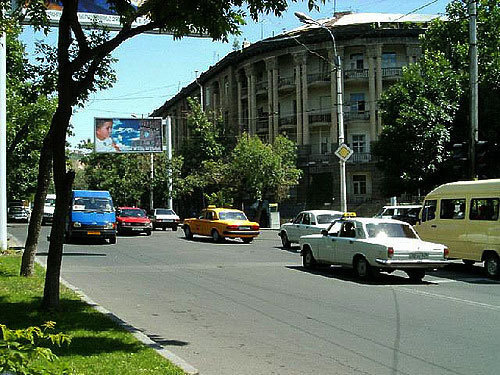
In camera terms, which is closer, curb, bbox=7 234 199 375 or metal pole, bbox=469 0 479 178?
curb, bbox=7 234 199 375

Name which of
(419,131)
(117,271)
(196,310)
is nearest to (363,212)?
(419,131)

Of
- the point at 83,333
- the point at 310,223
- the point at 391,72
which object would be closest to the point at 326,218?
the point at 310,223

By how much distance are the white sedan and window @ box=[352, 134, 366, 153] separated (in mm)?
37596

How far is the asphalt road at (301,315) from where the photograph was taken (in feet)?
25.4

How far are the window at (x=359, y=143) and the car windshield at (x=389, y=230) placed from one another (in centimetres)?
3894

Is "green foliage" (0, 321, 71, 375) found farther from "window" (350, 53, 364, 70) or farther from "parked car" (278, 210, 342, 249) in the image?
"window" (350, 53, 364, 70)

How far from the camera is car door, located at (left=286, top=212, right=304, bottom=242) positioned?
25.7m

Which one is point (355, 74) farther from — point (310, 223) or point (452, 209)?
point (452, 209)

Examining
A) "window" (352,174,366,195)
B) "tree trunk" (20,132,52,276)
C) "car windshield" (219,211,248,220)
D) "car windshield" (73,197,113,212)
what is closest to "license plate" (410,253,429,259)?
"tree trunk" (20,132,52,276)

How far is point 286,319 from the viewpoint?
10.6m

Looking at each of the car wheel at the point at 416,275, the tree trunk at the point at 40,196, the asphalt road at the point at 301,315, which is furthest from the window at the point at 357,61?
the tree trunk at the point at 40,196

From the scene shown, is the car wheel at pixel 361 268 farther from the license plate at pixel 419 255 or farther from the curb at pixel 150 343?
the curb at pixel 150 343

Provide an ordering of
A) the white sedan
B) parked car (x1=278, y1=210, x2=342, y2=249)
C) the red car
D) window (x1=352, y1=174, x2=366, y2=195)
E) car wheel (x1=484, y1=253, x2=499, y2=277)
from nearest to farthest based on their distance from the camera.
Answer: the white sedan → car wheel (x1=484, y1=253, x2=499, y2=277) → parked car (x1=278, y1=210, x2=342, y2=249) → the red car → window (x1=352, y1=174, x2=366, y2=195)

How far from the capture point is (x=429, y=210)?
1934 centimetres
